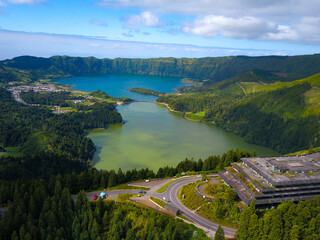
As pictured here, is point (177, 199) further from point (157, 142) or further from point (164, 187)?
point (157, 142)

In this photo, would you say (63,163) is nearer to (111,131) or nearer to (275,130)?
(111,131)

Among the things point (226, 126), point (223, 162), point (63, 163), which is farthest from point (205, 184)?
point (226, 126)

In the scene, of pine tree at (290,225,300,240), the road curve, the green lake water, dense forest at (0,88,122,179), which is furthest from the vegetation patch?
pine tree at (290,225,300,240)

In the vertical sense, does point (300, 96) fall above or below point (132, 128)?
above

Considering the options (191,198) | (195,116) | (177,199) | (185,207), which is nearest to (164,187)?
(177,199)

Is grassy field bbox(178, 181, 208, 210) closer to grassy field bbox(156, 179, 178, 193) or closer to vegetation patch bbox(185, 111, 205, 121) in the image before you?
grassy field bbox(156, 179, 178, 193)
